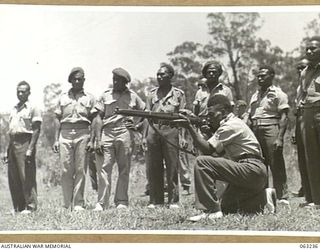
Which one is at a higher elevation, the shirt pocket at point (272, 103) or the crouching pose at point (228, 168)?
the shirt pocket at point (272, 103)

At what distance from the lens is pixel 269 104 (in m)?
5.95

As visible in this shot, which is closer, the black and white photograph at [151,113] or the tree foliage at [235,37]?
the black and white photograph at [151,113]

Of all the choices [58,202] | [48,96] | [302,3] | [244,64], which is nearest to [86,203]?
[58,202]

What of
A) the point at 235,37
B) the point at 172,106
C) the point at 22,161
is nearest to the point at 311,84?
the point at 235,37

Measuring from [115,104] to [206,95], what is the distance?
0.93 m

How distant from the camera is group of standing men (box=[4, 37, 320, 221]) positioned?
19.3 ft

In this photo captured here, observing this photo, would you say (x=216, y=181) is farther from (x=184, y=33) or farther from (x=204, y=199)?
(x=184, y=33)

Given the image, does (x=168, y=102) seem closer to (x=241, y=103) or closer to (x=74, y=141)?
(x=241, y=103)

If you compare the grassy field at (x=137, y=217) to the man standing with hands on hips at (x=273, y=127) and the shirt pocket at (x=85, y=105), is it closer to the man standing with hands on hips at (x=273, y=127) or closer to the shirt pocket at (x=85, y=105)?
the man standing with hands on hips at (x=273, y=127)

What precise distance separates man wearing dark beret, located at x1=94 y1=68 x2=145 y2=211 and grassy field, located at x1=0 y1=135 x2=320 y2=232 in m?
0.09

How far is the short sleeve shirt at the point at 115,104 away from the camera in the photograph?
19.7 feet

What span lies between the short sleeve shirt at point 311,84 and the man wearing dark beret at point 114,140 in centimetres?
163

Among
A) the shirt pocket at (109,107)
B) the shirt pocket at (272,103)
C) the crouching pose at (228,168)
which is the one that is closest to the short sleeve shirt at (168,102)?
the crouching pose at (228,168)

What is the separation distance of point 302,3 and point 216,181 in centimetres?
205
